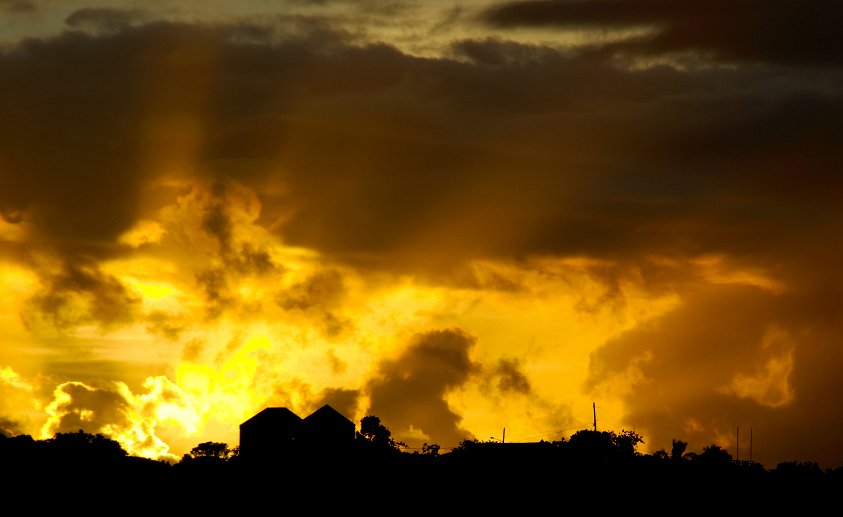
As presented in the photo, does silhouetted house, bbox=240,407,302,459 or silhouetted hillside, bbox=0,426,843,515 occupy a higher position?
silhouetted house, bbox=240,407,302,459

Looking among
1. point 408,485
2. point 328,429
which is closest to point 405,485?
point 408,485

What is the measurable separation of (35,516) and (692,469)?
68.1 meters

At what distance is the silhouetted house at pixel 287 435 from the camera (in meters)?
138

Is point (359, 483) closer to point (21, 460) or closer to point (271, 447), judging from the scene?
point (271, 447)

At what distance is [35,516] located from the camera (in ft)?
355

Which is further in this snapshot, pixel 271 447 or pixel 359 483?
pixel 271 447

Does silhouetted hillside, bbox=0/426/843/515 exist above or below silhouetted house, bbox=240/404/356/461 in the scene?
below

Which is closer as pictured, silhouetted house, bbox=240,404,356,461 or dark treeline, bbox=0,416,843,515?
dark treeline, bbox=0,416,843,515

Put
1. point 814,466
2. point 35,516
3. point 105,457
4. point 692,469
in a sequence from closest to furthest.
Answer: point 35,516, point 692,469, point 105,457, point 814,466

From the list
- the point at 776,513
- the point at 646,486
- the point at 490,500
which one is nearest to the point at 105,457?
the point at 490,500

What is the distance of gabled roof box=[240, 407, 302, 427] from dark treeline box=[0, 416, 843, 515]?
4.18 meters

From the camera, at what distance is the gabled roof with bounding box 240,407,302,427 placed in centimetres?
14012

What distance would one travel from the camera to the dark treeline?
383 ft

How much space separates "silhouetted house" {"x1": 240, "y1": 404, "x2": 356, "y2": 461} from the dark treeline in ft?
2.53
